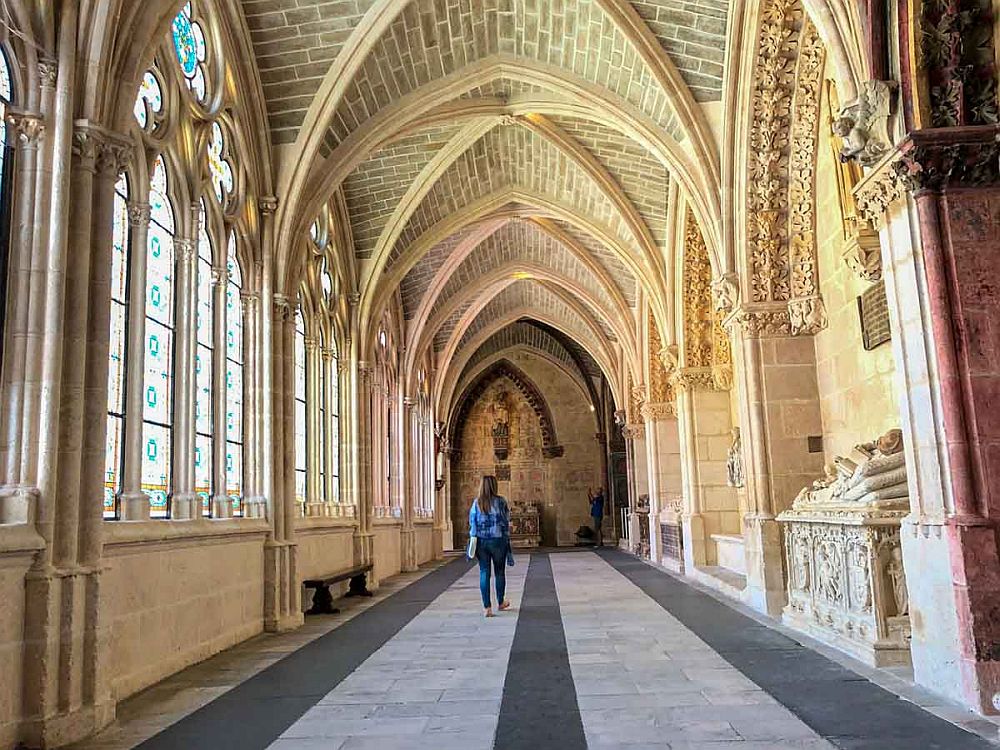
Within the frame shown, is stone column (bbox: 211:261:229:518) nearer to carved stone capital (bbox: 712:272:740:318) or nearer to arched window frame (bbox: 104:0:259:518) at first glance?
arched window frame (bbox: 104:0:259:518)

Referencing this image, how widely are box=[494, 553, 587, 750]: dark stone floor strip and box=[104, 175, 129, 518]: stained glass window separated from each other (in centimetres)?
306

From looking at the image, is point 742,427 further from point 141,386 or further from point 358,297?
point 358,297

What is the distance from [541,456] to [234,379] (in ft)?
68.9

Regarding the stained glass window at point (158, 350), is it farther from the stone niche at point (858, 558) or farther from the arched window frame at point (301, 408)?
the stone niche at point (858, 558)

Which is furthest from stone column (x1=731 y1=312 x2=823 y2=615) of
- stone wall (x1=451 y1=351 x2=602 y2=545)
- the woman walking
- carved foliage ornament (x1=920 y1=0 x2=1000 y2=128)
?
stone wall (x1=451 y1=351 x2=602 y2=545)

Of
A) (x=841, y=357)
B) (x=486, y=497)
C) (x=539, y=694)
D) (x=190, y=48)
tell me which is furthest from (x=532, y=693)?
(x=190, y=48)

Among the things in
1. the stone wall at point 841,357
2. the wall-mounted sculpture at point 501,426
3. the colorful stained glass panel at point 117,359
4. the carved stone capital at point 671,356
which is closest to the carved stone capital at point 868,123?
the stone wall at point 841,357

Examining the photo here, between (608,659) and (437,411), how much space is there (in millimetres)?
17432

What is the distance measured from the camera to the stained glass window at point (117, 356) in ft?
19.4

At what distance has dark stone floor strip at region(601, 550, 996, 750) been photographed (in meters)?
3.75

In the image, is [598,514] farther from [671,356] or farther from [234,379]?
[234,379]

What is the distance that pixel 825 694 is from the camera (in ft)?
15.4

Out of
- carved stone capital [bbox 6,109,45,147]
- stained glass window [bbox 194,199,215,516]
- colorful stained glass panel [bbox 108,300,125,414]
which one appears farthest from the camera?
stained glass window [bbox 194,199,215,516]

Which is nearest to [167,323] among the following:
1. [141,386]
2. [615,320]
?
[141,386]
